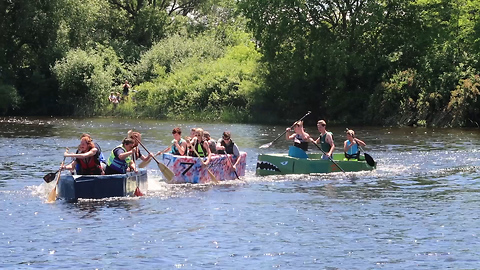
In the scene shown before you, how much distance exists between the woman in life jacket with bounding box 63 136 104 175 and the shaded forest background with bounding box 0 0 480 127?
100.0ft

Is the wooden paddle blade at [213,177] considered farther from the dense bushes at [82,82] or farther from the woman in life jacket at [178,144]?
the dense bushes at [82,82]

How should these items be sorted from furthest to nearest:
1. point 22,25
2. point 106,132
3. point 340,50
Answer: point 22,25 < point 340,50 < point 106,132

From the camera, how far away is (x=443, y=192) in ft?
73.2

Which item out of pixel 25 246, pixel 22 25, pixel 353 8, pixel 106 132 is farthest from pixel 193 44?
pixel 25 246

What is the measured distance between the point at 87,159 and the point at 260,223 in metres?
4.41

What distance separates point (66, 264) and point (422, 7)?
128ft

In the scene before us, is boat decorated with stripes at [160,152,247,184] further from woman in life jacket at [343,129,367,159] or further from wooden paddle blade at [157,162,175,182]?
woman in life jacket at [343,129,367,159]

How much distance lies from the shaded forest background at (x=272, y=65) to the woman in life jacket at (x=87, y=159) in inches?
1200

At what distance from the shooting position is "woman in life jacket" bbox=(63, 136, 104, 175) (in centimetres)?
1938

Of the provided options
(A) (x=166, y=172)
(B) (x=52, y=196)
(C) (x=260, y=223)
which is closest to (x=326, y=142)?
(A) (x=166, y=172)

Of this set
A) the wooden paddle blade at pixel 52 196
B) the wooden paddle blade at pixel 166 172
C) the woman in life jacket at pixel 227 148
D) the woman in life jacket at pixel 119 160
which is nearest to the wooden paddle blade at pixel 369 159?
the woman in life jacket at pixel 227 148

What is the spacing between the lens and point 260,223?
17.8 m

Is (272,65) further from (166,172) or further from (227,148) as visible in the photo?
(166,172)

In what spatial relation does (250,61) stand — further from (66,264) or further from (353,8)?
(66,264)
